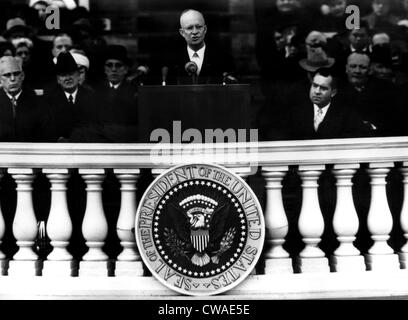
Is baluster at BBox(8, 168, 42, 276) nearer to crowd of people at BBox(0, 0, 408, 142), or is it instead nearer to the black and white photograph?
the black and white photograph

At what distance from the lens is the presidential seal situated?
14.9ft

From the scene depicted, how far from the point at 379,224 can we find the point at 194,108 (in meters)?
1.07

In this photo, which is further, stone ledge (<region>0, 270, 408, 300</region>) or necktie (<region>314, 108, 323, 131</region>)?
necktie (<region>314, 108, 323, 131</region>)

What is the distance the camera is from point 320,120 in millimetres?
4723

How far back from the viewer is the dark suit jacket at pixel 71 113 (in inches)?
185

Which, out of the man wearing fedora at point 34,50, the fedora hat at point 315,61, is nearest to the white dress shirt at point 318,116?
the fedora hat at point 315,61

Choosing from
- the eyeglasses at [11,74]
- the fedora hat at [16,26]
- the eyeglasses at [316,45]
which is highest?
the fedora hat at [16,26]

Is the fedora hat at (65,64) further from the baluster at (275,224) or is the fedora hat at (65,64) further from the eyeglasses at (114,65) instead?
the baluster at (275,224)

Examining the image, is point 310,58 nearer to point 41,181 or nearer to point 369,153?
point 369,153

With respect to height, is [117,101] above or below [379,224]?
above

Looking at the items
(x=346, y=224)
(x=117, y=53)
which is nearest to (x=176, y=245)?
(x=346, y=224)

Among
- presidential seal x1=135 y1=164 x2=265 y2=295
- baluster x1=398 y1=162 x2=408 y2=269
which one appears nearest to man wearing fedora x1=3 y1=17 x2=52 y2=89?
presidential seal x1=135 y1=164 x2=265 y2=295

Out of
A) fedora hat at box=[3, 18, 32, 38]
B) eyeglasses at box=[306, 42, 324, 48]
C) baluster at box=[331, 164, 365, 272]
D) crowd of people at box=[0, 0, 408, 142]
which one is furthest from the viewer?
fedora hat at box=[3, 18, 32, 38]

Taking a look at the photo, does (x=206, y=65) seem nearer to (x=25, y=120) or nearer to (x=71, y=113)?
(x=71, y=113)
